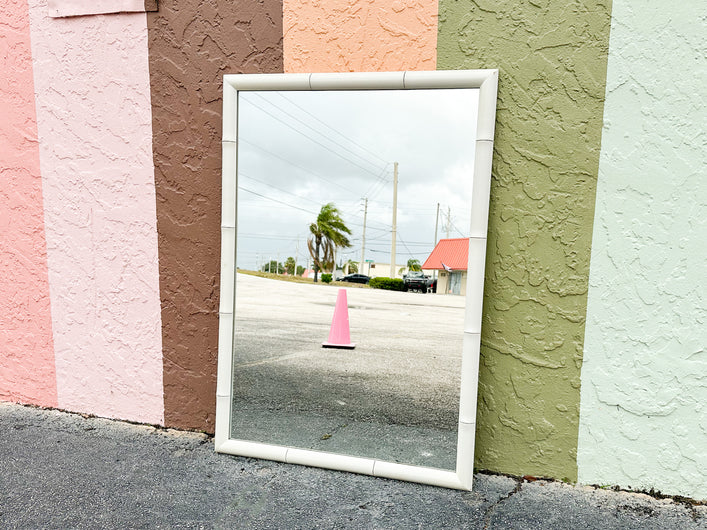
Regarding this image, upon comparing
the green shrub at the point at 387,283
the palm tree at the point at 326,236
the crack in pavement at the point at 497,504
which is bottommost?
the crack in pavement at the point at 497,504

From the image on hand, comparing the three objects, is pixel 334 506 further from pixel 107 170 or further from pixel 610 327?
pixel 107 170

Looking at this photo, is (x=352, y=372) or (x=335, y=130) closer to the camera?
(x=335, y=130)

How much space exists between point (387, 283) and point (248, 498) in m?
1.34

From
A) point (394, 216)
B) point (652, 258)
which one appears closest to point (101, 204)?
point (394, 216)

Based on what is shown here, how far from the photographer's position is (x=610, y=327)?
2391 mm

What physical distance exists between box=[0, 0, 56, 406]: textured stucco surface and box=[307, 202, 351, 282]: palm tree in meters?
2.00

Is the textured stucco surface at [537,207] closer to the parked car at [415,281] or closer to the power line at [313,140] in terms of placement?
the parked car at [415,281]

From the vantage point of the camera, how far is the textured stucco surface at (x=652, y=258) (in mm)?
2264

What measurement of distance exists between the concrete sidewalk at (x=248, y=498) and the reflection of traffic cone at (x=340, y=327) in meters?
0.72

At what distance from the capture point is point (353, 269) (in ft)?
Result: 8.89

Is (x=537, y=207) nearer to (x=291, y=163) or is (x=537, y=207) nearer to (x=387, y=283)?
(x=387, y=283)

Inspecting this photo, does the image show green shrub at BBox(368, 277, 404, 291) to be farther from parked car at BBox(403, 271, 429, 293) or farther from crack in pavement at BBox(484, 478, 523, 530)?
crack in pavement at BBox(484, 478, 523, 530)

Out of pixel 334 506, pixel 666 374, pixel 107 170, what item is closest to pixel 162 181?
pixel 107 170

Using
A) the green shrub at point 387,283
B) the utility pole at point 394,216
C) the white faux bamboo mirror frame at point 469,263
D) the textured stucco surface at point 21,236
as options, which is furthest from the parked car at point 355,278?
the textured stucco surface at point 21,236
